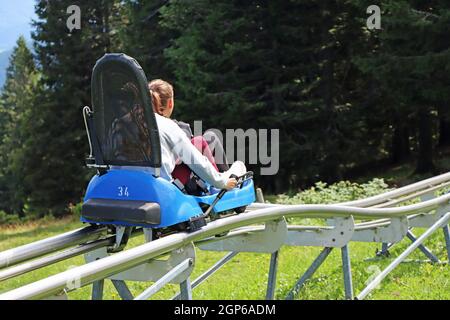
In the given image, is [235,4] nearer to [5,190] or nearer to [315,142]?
[315,142]

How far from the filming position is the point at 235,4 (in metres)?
19.2

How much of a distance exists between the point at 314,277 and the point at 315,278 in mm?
94

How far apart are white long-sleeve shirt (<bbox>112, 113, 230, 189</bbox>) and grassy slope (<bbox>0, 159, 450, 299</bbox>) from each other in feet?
7.32

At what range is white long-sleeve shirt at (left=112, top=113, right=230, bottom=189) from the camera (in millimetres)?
4027

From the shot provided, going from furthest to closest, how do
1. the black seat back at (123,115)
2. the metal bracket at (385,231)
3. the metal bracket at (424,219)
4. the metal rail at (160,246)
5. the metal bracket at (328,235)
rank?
the metal bracket at (424,219)
the metal bracket at (385,231)
the metal bracket at (328,235)
the black seat back at (123,115)
the metal rail at (160,246)

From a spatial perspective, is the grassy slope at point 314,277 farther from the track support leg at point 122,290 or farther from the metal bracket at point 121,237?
the metal bracket at point 121,237

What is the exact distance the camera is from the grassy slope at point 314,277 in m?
5.67

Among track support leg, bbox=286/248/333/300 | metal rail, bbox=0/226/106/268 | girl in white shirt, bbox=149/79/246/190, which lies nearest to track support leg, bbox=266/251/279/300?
track support leg, bbox=286/248/333/300

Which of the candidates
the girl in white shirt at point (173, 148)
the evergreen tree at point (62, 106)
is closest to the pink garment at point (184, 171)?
the girl in white shirt at point (173, 148)

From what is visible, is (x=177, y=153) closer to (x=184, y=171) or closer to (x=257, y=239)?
(x=184, y=171)

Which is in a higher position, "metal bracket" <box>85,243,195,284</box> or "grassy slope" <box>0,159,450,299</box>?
"metal bracket" <box>85,243,195,284</box>

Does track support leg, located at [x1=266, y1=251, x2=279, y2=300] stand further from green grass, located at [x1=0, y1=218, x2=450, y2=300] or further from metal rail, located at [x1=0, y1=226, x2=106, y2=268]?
metal rail, located at [x1=0, y1=226, x2=106, y2=268]

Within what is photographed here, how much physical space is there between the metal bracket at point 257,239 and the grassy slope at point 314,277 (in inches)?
49.8

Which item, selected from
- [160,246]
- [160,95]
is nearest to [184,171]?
[160,95]
